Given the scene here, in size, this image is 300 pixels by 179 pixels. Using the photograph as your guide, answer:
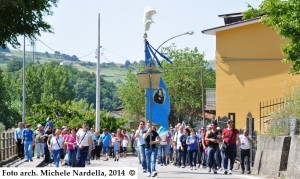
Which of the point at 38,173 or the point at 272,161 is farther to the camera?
the point at 272,161

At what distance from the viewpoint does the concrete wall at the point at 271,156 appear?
2508 cm

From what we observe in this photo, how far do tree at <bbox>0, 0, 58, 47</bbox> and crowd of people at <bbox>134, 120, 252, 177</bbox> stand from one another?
16.9ft

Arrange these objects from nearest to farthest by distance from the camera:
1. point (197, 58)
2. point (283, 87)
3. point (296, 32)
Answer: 1. point (296, 32)
2. point (283, 87)
3. point (197, 58)

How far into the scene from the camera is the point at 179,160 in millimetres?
33688

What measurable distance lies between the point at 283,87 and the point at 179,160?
14.4 m

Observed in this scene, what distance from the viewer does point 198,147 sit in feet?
104

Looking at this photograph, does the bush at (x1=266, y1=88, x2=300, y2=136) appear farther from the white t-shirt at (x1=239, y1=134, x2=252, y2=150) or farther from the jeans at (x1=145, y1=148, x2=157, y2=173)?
the jeans at (x1=145, y1=148, x2=157, y2=173)

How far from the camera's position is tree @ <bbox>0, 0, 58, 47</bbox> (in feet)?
90.5

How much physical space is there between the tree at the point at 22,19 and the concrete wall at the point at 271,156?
8.37 metres

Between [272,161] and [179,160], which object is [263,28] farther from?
[272,161]

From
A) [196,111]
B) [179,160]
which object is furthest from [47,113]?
[196,111]

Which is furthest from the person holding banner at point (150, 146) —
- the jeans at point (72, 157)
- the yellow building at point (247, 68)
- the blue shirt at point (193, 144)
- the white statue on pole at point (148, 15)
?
the yellow building at point (247, 68)

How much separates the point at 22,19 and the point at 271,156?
30.6ft

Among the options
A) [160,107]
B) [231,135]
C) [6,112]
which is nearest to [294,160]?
[231,135]
